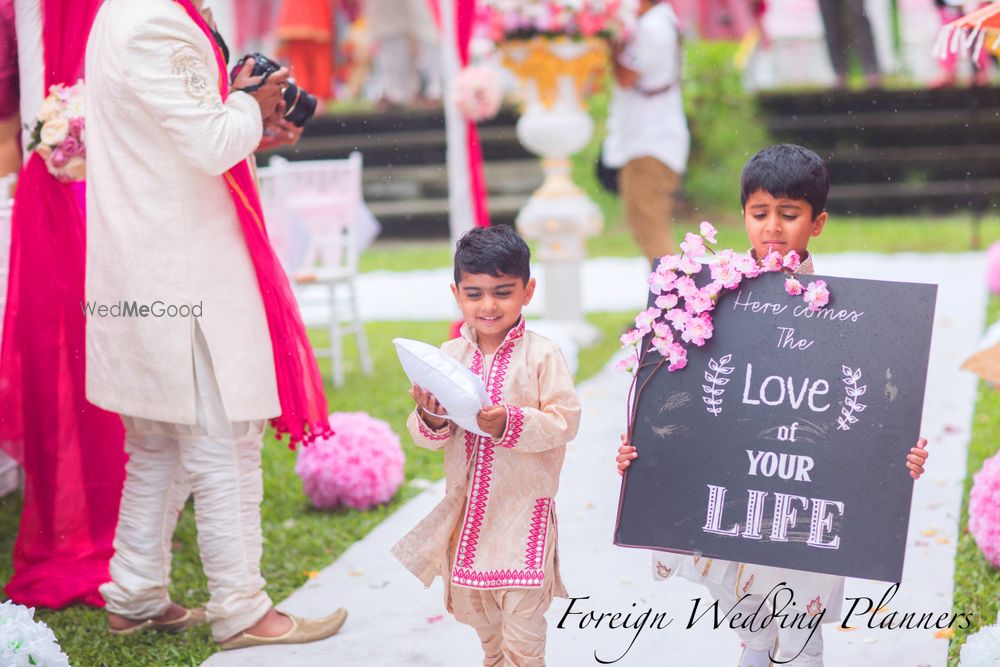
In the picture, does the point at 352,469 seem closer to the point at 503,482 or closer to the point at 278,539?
the point at 278,539

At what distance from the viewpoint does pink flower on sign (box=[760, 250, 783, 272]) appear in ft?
8.61

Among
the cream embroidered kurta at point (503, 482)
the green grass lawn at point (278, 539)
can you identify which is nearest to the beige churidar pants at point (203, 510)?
the green grass lawn at point (278, 539)

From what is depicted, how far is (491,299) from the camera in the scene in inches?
104

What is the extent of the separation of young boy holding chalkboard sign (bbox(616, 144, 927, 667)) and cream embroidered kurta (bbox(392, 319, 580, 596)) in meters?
0.17

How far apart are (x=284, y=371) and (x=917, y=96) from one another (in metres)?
11.6

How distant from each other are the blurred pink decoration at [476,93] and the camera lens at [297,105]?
2.81m

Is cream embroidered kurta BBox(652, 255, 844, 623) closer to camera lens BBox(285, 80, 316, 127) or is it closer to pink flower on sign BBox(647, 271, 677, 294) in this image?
pink flower on sign BBox(647, 271, 677, 294)

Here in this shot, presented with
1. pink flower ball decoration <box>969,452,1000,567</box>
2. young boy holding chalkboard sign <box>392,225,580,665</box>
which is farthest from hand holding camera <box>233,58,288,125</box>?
pink flower ball decoration <box>969,452,1000,567</box>

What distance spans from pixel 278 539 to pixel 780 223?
2.41m

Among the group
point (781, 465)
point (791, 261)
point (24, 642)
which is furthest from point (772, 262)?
point (24, 642)

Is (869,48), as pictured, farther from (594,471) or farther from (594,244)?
(594,471)

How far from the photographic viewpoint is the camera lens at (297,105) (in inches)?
138

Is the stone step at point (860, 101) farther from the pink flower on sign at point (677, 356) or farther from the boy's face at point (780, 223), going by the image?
the pink flower on sign at point (677, 356)

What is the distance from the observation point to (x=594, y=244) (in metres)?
12.3
